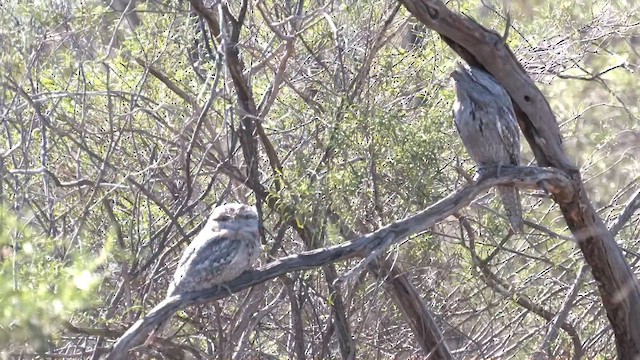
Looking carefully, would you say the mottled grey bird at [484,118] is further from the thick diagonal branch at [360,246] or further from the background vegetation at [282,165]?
the thick diagonal branch at [360,246]

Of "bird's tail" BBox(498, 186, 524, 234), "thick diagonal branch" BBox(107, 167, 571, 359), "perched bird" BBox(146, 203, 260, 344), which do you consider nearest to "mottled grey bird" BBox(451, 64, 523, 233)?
"bird's tail" BBox(498, 186, 524, 234)

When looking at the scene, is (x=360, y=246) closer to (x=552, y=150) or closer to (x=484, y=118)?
(x=484, y=118)

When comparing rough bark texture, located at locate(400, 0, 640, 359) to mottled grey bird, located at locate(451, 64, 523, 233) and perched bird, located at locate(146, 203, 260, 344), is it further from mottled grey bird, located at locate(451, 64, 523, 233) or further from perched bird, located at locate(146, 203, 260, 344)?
perched bird, located at locate(146, 203, 260, 344)

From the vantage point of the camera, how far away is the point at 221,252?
4891 millimetres

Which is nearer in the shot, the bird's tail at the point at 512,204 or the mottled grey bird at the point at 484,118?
the mottled grey bird at the point at 484,118

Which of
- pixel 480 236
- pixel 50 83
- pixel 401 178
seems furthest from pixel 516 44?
pixel 50 83

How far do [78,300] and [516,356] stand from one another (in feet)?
12.7

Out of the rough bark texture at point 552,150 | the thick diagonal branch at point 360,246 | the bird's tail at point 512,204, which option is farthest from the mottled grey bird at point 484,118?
the thick diagonal branch at point 360,246

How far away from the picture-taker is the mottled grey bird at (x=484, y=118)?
5086mm

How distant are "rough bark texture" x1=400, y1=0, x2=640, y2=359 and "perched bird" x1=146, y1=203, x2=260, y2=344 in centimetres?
123

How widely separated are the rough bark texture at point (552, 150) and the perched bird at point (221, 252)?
123 cm

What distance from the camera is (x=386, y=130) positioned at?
4.98 metres

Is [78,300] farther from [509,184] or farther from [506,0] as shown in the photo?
[506,0]

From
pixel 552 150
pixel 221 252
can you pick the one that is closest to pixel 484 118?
pixel 552 150
